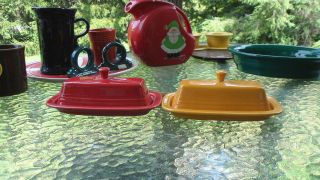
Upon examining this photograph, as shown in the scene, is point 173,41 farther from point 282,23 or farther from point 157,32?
point 282,23

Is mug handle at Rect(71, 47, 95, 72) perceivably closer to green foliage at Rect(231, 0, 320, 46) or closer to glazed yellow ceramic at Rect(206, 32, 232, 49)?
glazed yellow ceramic at Rect(206, 32, 232, 49)

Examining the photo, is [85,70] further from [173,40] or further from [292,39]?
[292,39]

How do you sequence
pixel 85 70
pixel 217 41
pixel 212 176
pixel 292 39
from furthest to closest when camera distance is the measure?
pixel 292 39
pixel 217 41
pixel 85 70
pixel 212 176

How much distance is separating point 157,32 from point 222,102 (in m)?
0.32

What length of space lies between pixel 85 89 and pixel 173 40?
327mm

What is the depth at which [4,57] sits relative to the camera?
0.71 m

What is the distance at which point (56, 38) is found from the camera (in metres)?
0.81

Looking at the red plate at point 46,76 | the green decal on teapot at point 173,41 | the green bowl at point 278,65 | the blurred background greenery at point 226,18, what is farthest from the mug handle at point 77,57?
the blurred background greenery at point 226,18

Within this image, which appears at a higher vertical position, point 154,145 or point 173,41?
point 173,41

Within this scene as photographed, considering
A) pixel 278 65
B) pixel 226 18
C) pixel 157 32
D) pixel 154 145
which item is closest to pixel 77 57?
pixel 157 32

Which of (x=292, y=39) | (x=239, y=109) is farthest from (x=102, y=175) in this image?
(x=292, y=39)

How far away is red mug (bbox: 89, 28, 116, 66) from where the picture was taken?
896 millimetres

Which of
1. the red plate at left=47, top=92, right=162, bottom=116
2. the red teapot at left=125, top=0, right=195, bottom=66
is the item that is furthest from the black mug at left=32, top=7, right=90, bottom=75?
the red plate at left=47, top=92, right=162, bottom=116

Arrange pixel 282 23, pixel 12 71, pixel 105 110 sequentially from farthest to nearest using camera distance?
pixel 282 23, pixel 12 71, pixel 105 110
